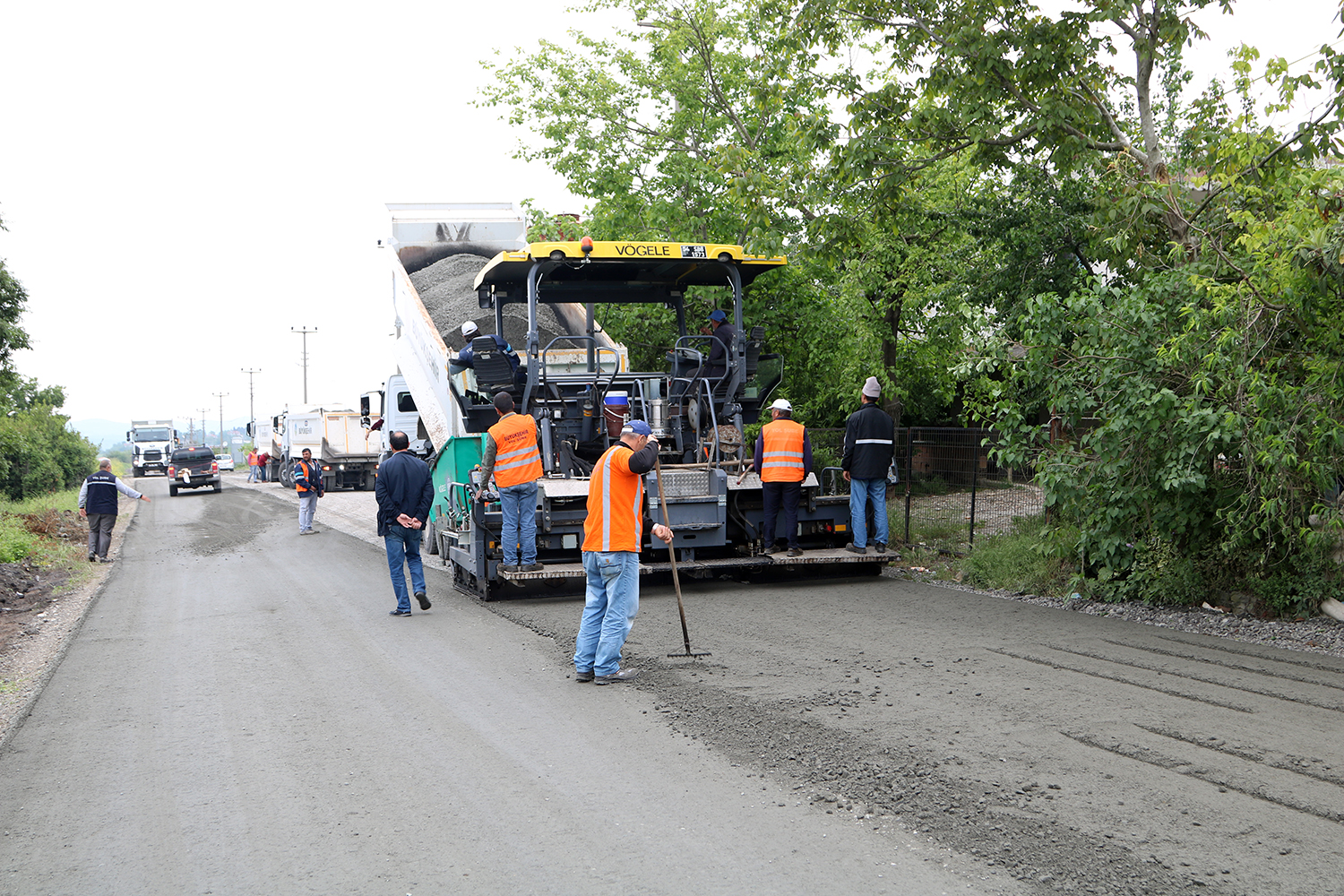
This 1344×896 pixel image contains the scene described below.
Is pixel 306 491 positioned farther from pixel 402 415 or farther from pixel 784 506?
pixel 784 506

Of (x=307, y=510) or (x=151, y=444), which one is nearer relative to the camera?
(x=307, y=510)

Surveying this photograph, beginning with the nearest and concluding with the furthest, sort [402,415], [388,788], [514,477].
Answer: [388,788]
[514,477]
[402,415]

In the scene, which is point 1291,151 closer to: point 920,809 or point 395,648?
point 920,809

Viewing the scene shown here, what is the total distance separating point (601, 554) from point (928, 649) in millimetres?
2450

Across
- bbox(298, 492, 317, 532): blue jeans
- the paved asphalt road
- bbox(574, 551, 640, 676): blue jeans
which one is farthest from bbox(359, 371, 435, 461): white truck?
bbox(574, 551, 640, 676): blue jeans

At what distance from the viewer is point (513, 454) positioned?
31.7ft

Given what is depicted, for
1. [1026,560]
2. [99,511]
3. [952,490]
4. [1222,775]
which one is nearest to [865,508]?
[1026,560]

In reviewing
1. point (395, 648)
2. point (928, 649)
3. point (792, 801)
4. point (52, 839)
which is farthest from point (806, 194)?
point (52, 839)

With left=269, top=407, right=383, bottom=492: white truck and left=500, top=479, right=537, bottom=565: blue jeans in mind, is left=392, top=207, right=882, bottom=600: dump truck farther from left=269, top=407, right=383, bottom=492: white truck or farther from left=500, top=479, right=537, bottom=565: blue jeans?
left=269, top=407, right=383, bottom=492: white truck

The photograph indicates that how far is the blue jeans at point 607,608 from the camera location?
676 centimetres

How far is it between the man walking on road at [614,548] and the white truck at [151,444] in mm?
53820

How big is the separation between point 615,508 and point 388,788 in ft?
8.14

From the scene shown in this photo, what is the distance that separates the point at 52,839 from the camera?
172 inches

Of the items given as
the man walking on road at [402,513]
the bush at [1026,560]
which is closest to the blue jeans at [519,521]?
the man walking on road at [402,513]
